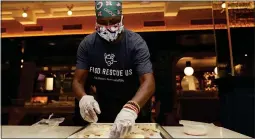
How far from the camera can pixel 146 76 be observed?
1809 mm

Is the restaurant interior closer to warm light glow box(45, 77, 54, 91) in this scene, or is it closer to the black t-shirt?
warm light glow box(45, 77, 54, 91)

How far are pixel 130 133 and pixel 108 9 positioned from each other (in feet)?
3.01

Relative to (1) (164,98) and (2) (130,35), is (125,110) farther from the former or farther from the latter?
(1) (164,98)

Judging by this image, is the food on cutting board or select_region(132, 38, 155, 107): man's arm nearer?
the food on cutting board

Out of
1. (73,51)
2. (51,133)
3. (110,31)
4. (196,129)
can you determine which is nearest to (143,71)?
(110,31)

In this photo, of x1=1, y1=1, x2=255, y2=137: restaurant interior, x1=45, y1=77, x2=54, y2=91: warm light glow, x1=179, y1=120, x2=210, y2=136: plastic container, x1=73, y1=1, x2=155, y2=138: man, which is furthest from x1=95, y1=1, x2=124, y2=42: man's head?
x1=45, y1=77, x2=54, y2=91: warm light glow

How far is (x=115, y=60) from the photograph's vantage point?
1963 mm

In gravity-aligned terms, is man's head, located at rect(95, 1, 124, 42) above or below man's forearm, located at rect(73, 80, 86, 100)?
above

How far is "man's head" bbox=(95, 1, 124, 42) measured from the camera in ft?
6.08

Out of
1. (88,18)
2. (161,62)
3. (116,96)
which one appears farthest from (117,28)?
(88,18)

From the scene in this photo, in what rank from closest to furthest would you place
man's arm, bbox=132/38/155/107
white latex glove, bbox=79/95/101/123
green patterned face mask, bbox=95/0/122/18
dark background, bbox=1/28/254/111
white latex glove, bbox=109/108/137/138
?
1. white latex glove, bbox=109/108/137/138
2. white latex glove, bbox=79/95/101/123
3. man's arm, bbox=132/38/155/107
4. green patterned face mask, bbox=95/0/122/18
5. dark background, bbox=1/28/254/111

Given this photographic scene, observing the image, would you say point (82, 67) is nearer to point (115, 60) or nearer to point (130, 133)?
point (115, 60)

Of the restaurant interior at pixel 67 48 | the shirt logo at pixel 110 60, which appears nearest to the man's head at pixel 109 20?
the shirt logo at pixel 110 60

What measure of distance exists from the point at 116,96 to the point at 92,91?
132 centimetres
